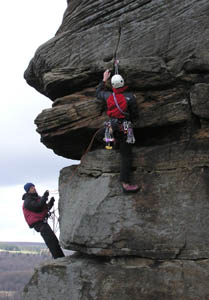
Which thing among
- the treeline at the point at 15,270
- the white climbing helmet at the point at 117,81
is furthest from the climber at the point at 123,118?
the treeline at the point at 15,270

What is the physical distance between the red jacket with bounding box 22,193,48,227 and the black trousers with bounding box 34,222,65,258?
183 millimetres

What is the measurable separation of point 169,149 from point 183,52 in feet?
8.10

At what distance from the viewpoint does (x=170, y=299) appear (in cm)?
784

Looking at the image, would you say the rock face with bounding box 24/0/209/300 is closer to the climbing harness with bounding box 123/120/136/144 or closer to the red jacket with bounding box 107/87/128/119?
the climbing harness with bounding box 123/120/136/144

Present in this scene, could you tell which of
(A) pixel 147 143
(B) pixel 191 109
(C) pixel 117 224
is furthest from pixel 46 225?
(B) pixel 191 109

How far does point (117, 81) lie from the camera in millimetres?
8648

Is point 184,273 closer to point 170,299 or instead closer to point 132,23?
point 170,299

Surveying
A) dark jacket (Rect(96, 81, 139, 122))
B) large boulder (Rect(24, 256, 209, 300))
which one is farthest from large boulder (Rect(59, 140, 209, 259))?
dark jacket (Rect(96, 81, 139, 122))

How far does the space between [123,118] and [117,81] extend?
886 mm

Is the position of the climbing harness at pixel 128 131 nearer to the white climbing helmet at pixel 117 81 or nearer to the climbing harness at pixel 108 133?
the climbing harness at pixel 108 133

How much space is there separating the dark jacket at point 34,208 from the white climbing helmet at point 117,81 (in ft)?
12.6

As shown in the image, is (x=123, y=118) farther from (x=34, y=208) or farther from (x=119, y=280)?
(x=34, y=208)

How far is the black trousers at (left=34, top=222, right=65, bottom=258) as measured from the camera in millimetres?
10524

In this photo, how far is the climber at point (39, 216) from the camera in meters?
10.4
